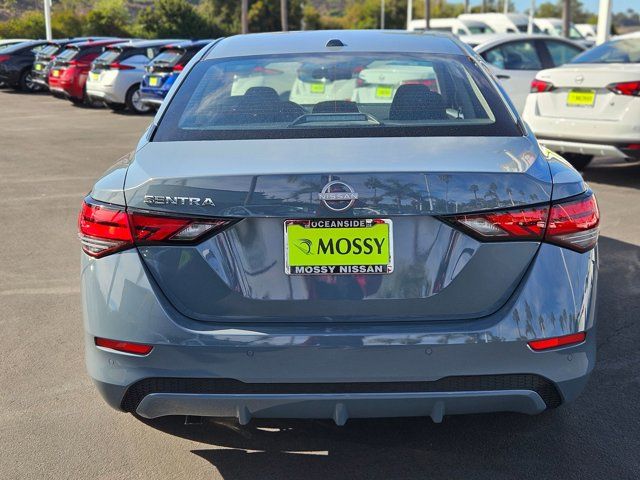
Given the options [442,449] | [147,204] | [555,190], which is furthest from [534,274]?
[147,204]

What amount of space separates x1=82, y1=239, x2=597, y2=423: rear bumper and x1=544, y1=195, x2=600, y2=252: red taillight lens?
4 centimetres

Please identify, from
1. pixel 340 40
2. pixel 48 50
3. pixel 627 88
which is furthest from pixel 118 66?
pixel 340 40

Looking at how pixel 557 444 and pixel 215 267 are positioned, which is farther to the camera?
pixel 557 444

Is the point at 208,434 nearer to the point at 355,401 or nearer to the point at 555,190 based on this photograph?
the point at 355,401

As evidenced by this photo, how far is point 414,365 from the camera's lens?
105 inches

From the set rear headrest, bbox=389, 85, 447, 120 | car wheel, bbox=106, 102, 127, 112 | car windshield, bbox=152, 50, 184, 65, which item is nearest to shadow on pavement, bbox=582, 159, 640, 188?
rear headrest, bbox=389, 85, 447, 120

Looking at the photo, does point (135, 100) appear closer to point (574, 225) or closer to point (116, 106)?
point (116, 106)

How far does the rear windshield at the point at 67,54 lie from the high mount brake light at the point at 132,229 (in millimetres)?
19731

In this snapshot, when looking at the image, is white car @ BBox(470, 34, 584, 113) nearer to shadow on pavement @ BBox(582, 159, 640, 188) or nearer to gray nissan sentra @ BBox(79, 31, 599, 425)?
shadow on pavement @ BBox(582, 159, 640, 188)

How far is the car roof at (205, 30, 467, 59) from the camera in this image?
3.80 metres

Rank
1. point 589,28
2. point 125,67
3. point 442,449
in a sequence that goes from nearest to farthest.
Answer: point 442,449 → point 125,67 → point 589,28

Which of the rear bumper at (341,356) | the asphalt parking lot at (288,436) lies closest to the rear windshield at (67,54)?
the asphalt parking lot at (288,436)

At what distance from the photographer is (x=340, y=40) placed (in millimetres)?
3953

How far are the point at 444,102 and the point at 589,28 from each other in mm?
56125
